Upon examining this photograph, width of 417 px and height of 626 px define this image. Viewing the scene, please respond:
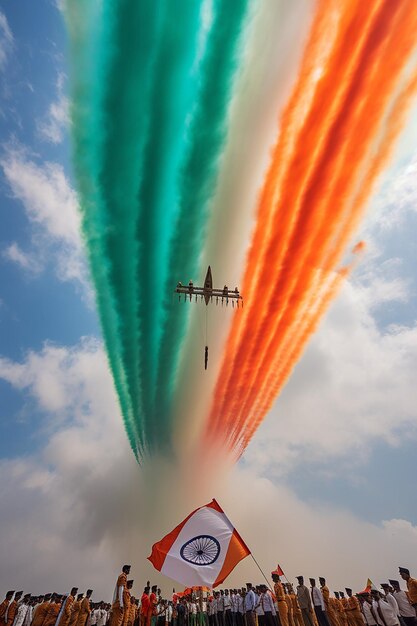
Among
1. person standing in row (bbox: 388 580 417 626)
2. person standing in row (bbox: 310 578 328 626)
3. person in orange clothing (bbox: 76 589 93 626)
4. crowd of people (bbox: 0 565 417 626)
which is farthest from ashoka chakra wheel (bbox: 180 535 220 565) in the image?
person standing in row (bbox: 310 578 328 626)

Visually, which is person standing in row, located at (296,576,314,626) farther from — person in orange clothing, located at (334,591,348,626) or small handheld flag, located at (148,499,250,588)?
small handheld flag, located at (148,499,250,588)

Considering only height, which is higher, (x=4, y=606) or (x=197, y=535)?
(x=197, y=535)

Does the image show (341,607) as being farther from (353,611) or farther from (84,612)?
(84,612)

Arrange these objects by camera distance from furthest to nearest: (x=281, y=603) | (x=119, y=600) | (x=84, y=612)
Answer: (x=281, y=603) → (x=84, y=612) → (x=119, y=600)

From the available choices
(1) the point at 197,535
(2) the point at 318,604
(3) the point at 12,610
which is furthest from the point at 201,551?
(3) the point at 12,610

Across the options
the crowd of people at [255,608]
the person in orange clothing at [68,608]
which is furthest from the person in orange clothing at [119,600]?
the person in orange clothing at [68,608]

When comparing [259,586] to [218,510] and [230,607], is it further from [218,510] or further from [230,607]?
[218,510]
